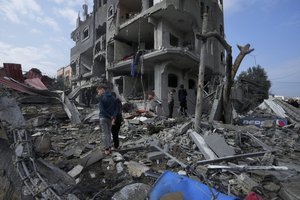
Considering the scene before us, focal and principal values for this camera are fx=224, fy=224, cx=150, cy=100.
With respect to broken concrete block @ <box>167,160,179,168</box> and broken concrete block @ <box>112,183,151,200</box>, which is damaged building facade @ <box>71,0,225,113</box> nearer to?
broken concrete block @ <box>167,160,179,168</box>

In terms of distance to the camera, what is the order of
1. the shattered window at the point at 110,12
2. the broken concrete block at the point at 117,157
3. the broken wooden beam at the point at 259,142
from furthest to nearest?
the shattered window at the point at 110,12 → the broken wooden beam at the point at 259,142 → the broken concrete block at the point at 117,157

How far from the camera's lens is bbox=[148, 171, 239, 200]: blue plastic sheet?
2.71 meters

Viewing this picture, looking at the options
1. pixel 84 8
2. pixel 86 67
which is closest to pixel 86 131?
pixel 86 67

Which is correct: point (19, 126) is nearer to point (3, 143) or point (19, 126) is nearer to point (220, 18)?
point (3, 143)

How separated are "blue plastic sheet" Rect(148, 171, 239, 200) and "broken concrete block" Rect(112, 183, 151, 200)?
34 cm

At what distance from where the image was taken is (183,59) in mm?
Answer: 17797

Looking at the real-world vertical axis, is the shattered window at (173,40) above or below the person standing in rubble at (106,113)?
above

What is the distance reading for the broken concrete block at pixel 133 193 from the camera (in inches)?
132

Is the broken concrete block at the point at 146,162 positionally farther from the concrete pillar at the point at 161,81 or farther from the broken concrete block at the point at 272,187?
the concrete pillar at the point at 161,81

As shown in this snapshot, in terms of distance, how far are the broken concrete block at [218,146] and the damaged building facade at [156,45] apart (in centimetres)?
1104

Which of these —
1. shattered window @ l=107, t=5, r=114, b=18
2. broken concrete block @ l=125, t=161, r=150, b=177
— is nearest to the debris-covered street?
broken concrete block @ l=125, t=161, r=150, b=177

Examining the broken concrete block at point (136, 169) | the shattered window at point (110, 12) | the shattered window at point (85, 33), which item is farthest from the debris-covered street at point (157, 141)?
the shattered window at point (85, 33)

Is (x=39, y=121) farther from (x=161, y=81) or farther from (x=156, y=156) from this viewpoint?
(x=161, y=81)

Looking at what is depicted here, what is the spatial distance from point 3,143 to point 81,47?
97.6 ft
